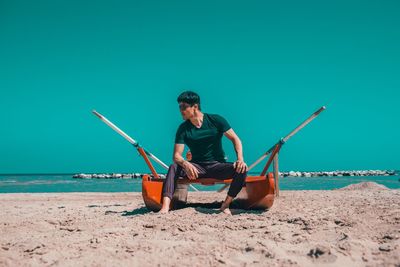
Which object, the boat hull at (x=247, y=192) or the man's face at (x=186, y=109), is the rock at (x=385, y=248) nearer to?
the boat hull at (x=247, y=192)

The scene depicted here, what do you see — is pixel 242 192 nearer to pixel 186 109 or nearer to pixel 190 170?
pixel 190 170

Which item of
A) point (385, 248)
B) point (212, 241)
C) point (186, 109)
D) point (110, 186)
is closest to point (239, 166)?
point (186, 109)

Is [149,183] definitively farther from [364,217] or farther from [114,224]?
[364,217]

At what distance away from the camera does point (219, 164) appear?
4625 millimetres

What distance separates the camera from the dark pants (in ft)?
14.7

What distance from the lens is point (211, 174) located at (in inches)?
183

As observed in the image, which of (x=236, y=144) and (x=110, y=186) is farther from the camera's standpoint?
(x=110, y=186)

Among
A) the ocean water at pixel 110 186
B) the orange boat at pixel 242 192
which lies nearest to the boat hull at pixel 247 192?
the orange boat at pixel 242 192

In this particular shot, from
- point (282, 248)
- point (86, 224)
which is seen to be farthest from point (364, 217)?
point (86, 224)

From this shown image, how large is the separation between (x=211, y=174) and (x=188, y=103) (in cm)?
95

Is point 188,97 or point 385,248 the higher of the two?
point 188,97

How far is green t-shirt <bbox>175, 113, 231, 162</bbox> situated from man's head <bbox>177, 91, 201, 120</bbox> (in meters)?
0.15

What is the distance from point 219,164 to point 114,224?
58.2 inches

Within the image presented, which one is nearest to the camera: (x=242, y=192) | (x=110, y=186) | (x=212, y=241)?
(x=212, y=241)
